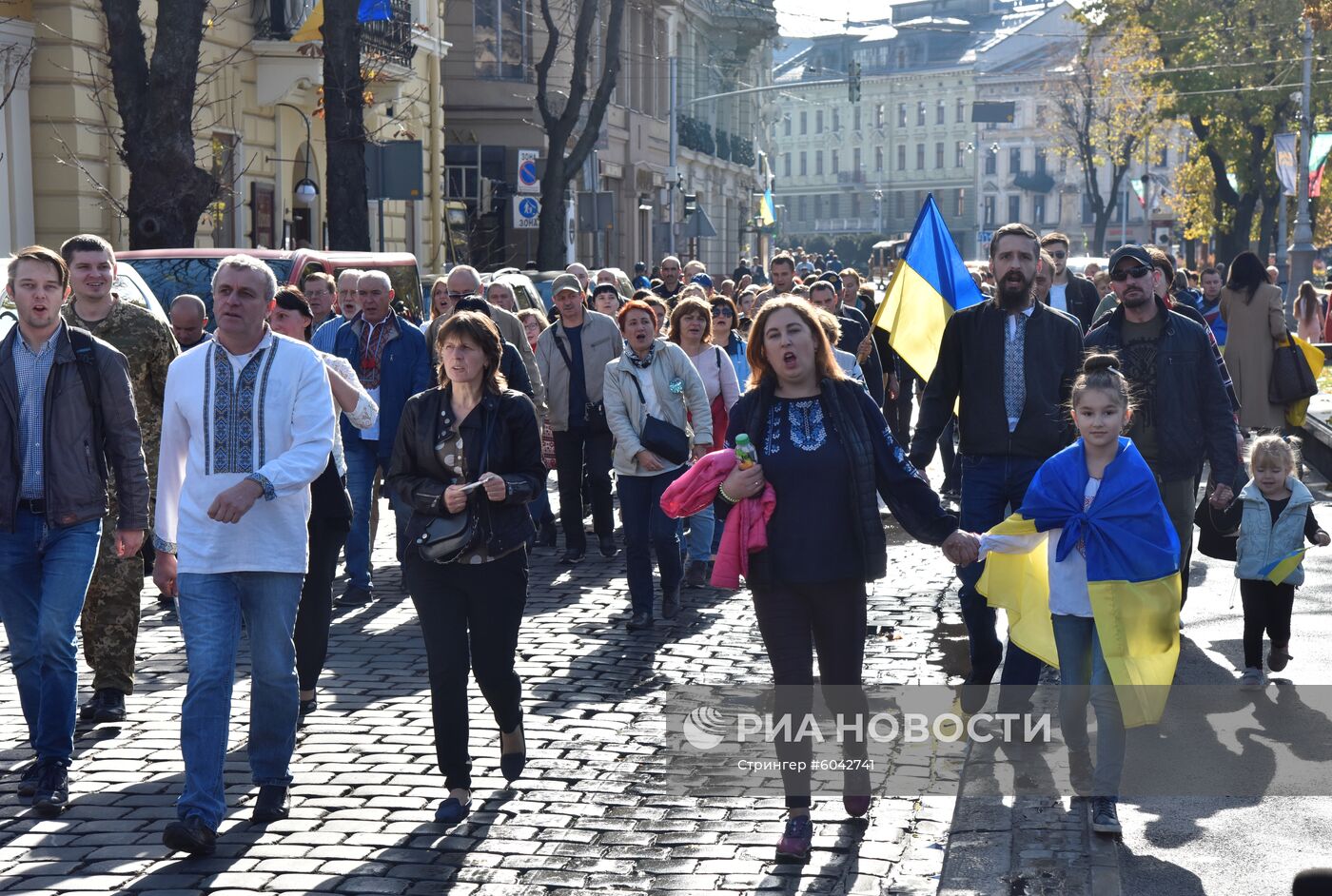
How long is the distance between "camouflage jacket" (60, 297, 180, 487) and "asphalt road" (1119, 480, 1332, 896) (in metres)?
4.25

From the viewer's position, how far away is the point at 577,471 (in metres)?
12.2

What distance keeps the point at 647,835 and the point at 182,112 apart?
11548 mm

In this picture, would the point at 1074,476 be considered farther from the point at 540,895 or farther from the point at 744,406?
the point at 540,895

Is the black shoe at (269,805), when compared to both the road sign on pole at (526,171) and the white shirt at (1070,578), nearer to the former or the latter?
the white shirt at (1070,578)

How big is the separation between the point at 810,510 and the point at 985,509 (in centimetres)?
215

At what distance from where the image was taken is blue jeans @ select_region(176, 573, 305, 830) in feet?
19.3

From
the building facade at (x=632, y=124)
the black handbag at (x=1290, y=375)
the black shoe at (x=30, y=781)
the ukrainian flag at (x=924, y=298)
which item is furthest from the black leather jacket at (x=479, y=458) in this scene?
the building facade at (x=632, y=124)

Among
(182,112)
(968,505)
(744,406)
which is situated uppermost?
(182,112)

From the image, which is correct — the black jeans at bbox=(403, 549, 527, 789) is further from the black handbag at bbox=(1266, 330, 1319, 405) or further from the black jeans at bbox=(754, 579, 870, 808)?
the black handbag at bbox=(1266, 330, 1319, 405)

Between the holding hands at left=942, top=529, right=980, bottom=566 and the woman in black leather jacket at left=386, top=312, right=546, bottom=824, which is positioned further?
the woman in black leather jacket at left=386, top=312, right=546, bottom=824

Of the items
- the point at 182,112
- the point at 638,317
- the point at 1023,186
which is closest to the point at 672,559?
the point at 638,317

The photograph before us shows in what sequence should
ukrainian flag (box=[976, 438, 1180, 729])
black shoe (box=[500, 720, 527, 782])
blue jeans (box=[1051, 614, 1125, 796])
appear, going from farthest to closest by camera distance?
black shoe (box=[500, 720, 527, 782]) < blue jeans (box=[1051, 614, 1125, 796]) < ukrainian flag (box=[976, 438, 1180, 729])

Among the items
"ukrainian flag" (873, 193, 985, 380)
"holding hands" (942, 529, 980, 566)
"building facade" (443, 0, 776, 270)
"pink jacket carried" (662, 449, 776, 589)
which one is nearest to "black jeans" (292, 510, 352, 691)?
"pink jacket carried" (662, 449, 776, 589)

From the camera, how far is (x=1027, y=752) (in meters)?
7.00
